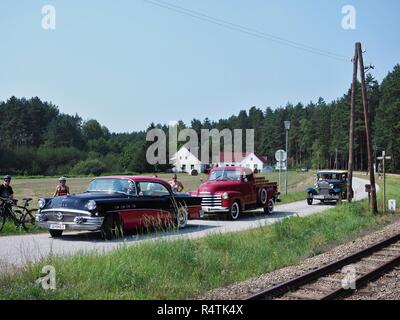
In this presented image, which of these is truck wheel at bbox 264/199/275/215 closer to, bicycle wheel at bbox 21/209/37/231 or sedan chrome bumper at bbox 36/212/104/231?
bicycle wheel at bbox 21/209/37/231

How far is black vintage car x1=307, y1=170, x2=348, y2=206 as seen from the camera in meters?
27.1

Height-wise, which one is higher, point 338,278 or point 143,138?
point 143,138

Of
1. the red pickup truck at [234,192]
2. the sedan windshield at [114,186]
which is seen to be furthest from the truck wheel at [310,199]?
the sedan windshield at [114,186]

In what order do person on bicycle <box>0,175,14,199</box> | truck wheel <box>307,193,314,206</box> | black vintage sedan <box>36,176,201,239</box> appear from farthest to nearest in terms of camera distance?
truck wheel <box>307,193,314,206</box>
person on bicycle <box>0,175,14,199</box>
black vintage sedan <box>36,176,201,239</box>

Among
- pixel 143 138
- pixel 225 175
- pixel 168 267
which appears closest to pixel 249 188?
pixel 225 175

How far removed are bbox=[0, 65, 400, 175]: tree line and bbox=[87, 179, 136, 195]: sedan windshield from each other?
221ft

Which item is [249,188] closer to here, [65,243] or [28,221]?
[28,221]

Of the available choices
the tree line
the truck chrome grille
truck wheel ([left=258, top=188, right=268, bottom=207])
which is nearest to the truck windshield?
the truck chrome grille

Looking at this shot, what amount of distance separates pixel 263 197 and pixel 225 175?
7.00 ft

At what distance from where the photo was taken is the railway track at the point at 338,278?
7348 millimetres

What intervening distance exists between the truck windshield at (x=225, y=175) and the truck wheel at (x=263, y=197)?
1.50 m

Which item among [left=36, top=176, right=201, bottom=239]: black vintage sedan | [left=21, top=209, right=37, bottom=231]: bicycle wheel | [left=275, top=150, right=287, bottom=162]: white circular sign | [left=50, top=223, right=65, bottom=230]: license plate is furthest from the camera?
[left=275, top=150, right=287, bottom=162]: white circular sign

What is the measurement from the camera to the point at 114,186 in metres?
13.4
